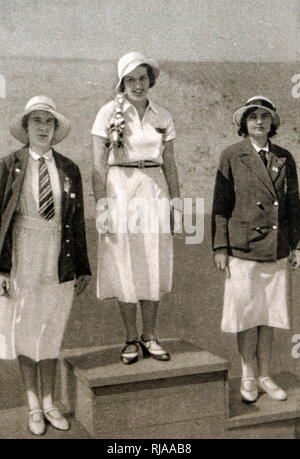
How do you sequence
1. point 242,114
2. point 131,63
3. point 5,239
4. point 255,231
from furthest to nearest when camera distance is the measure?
point 242,114, point 255,231, point 131,63, point 5,239

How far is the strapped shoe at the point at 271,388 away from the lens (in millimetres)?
4270

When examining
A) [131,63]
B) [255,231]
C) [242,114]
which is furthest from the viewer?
[242,114]

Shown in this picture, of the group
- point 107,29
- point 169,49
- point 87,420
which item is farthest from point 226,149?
point 87,420

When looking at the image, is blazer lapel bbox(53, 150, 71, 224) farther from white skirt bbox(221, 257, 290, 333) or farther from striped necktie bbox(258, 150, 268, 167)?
striped necktie bbox(258, 150, 268, 167)

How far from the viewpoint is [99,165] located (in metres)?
3.92

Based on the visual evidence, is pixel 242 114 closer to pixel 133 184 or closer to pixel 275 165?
pixel 275 165

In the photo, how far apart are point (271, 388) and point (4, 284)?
1902 mm

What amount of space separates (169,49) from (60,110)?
826mm

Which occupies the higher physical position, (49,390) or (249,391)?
(49,390)

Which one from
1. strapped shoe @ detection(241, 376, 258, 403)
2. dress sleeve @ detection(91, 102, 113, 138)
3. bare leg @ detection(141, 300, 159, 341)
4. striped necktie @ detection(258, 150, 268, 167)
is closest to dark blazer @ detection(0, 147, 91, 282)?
dress sleeve @ detection(91, 102, 113, 138)

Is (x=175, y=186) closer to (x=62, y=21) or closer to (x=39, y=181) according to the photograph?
(x=39, y=181)

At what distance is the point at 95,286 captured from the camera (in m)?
4.33

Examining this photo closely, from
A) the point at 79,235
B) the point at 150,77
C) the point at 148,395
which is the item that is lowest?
the point at 148,395

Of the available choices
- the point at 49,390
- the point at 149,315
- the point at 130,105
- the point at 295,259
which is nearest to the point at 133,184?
the point at 130,105
